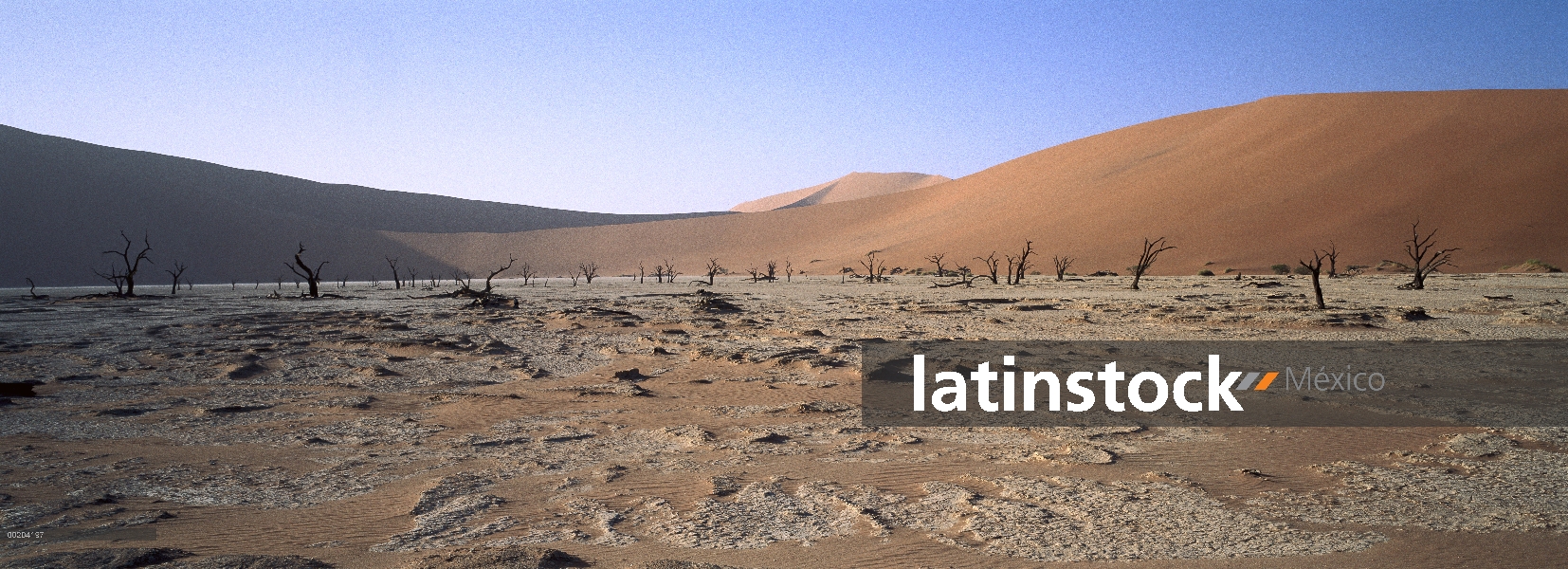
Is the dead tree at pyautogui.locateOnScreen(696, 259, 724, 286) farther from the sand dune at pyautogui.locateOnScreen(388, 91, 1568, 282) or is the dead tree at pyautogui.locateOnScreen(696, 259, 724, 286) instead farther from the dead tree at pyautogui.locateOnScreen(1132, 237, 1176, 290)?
the dead tree at pyautogui.locateOnScreen(1132, 237, 1176, 290)

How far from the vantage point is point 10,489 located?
15.6 feet

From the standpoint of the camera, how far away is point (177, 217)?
7075cm

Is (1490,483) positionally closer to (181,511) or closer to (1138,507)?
(1138,507)

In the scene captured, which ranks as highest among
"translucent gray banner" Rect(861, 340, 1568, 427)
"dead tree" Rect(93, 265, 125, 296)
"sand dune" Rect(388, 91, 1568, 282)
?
"sand dune" Rect(388, 91, 1568, 282)

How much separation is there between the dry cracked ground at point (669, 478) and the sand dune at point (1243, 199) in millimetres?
41446

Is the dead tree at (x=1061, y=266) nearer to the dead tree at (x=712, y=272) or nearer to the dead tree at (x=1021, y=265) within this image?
the dead tree at (x=1021, y=265)

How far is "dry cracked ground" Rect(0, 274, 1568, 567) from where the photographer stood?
12.6 feet

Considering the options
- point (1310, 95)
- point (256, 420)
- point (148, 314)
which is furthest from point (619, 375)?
point (1310, 95)

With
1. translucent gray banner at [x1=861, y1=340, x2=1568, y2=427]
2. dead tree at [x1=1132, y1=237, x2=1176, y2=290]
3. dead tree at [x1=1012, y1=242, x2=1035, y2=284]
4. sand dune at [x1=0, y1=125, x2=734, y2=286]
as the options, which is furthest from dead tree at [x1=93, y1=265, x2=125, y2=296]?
dead tree at [x1=1132, y1=237, x2=1176, y2=290]

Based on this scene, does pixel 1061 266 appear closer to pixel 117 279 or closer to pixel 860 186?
pixel 117 279

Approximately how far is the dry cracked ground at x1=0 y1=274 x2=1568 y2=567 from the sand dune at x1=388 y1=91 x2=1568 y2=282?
41446 mm

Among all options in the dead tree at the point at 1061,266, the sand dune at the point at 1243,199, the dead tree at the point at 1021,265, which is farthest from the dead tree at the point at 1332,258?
the dead tree at the point at 1021,265

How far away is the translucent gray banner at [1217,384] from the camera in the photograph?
6793 mm

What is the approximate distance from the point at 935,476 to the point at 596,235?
3540 inches
